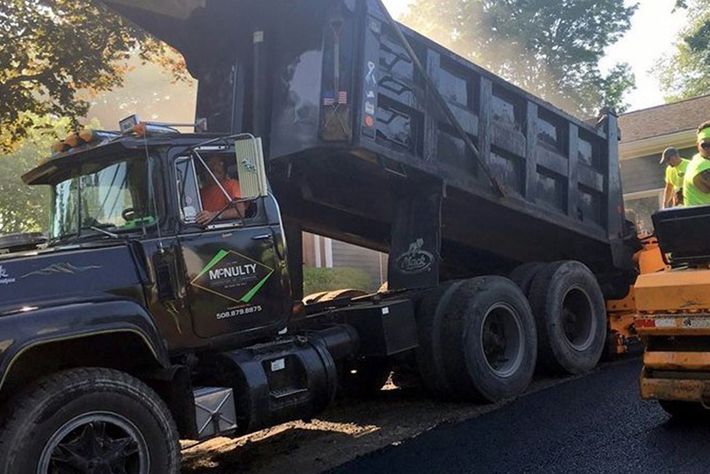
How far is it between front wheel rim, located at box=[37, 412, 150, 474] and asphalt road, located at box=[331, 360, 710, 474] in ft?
4.43

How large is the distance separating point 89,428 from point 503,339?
153 inches

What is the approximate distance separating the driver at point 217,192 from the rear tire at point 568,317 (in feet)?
11.4

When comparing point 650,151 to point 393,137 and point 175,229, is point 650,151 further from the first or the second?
point 175,229

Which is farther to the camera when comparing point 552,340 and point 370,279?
point 370,279

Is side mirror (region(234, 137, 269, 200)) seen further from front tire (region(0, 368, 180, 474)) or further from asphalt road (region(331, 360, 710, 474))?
asphalt road (region(331, 360, 710, 474))

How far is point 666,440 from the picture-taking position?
4.53m

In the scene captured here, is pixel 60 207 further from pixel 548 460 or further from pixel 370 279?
pixel 370 279

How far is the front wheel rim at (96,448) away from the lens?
3.37 meters

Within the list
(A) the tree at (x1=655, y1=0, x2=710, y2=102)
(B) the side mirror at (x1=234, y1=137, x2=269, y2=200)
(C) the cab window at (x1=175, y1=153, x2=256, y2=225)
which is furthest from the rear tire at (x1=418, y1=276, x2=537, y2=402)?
(A) the tree at (x1=655, y1=0, x2=710, y2=102)

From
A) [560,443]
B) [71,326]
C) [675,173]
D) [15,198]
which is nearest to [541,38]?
[15,198]

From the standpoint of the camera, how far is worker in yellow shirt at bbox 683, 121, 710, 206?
6.13 metres

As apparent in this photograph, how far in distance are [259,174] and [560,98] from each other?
88.2 ft

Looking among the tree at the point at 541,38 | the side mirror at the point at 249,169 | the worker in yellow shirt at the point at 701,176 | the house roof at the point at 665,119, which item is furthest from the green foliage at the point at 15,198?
the worker in yellow shirt at the point at 701,176

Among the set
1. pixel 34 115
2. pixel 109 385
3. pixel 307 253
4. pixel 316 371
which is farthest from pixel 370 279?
pixel 109 385
